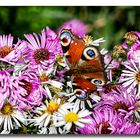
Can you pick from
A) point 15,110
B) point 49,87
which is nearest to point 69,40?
point 49,87

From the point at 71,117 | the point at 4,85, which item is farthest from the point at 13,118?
the point at 71,117

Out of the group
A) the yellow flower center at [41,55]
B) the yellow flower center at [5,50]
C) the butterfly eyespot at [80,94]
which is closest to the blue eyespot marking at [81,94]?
the butterfly eyespot at [80,94]

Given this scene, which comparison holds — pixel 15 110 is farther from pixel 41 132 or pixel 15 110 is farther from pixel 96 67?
pixel 96 67

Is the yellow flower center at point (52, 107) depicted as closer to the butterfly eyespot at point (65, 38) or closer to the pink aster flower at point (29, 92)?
the pink aster flower at point (29, 92)

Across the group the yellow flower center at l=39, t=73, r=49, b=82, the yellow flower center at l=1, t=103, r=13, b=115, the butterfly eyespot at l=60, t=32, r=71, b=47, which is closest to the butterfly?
the butterfly eyespot at l=60, t=32, r=71, b=47

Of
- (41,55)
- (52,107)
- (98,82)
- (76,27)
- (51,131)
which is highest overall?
(76,27)

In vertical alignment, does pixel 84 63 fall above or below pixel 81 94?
above

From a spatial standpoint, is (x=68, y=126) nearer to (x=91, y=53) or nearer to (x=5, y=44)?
(x=91, y=53)
